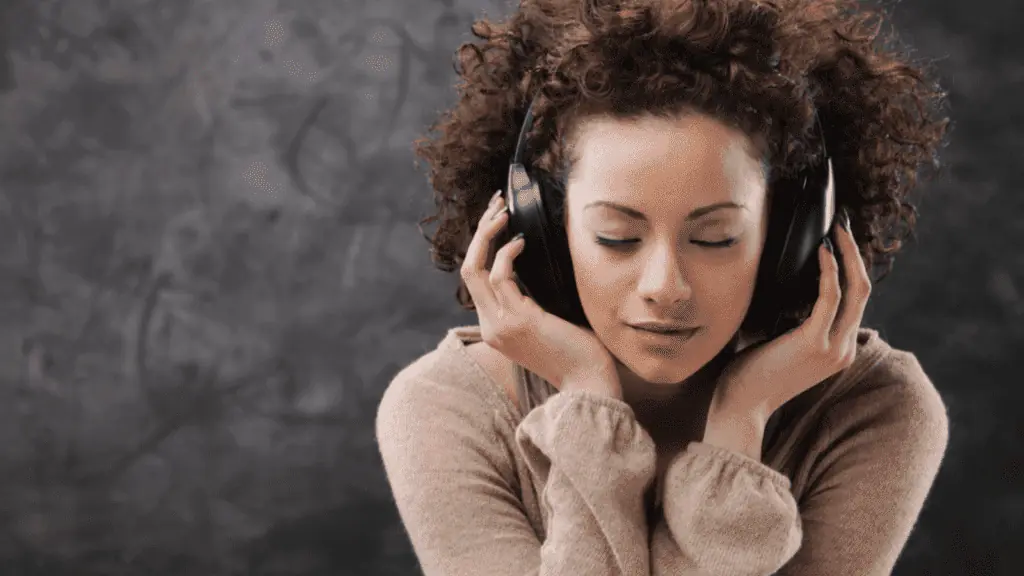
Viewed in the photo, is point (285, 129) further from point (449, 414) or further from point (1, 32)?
point (449, 414)

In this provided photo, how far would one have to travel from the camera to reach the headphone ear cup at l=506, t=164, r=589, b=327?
1.52 m

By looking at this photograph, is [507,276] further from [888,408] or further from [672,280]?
[888,408]

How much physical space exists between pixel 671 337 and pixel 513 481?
0.96 feet

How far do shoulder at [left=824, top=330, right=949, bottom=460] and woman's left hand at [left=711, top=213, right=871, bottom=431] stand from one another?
0.11m

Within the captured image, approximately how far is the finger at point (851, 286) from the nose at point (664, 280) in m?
0.20

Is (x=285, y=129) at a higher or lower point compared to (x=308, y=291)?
higher

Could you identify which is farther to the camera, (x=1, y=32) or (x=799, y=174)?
(x=1, y=32)

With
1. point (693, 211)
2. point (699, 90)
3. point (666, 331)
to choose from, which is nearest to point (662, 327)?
point (666, 331)

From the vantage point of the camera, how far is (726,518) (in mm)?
1466

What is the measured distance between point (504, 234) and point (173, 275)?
123cm

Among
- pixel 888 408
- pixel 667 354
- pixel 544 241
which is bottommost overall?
pixel 888 408

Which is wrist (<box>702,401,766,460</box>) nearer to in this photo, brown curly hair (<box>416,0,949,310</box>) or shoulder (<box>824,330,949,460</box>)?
shoulder (<box>824,330,949,460</box>)

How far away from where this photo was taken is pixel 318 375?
8.76 feet

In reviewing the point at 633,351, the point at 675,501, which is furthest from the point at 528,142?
the point at 675,501
